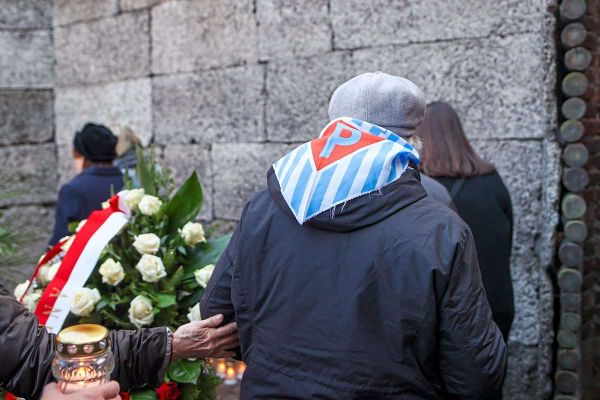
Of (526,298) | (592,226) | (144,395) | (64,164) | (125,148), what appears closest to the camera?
(144,395)

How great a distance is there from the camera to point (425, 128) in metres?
3.25

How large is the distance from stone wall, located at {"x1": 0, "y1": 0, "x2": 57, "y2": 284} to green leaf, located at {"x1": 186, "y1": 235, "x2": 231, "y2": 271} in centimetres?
407

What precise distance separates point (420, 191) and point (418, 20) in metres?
2.48

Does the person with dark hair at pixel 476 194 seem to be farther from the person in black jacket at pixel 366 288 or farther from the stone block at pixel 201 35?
the stone block at pixel 201 35

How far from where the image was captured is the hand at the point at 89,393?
140 centimetres

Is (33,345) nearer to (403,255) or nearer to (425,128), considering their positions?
(403,255)

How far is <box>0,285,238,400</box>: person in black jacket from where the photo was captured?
1600 millimetres

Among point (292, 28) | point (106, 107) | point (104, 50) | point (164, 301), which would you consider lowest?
point (164, 301)

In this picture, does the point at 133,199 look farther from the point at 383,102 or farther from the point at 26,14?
the point at 26,14

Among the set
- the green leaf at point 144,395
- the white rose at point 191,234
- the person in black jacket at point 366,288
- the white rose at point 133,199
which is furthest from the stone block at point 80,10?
the person in black jacket at point 366,288

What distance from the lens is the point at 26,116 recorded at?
630 centimetres

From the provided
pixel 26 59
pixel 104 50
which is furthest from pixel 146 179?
pixel 26 59

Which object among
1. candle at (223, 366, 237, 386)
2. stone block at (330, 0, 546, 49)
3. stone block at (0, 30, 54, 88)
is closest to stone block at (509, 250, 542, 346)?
stone block at (330, 0, 546, 49)

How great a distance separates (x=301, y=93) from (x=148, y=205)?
240cm
